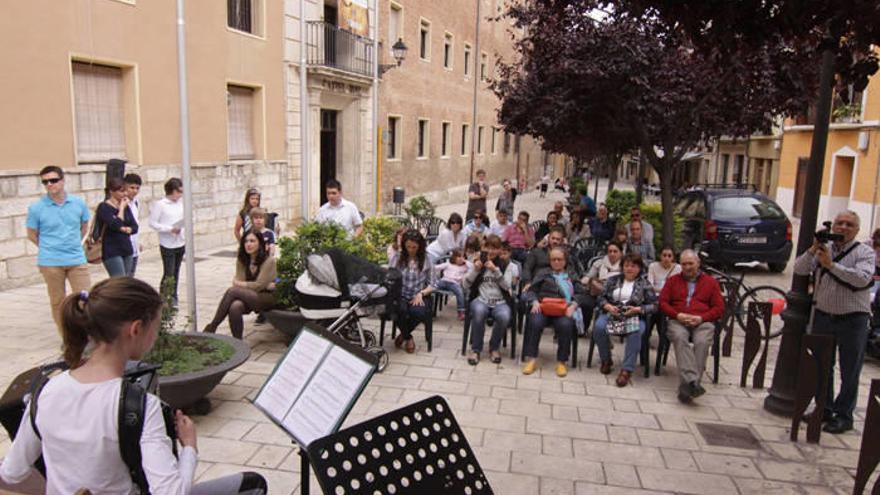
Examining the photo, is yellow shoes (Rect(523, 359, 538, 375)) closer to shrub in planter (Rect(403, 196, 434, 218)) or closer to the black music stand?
the black music stand

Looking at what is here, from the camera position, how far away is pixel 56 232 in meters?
6.02

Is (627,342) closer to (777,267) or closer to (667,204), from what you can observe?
(667,204)

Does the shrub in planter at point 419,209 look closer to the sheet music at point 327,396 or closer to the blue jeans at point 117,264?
the blue jeans at point 117,264

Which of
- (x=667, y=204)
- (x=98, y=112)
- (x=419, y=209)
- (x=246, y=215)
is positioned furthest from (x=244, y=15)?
(x=667, y=204)

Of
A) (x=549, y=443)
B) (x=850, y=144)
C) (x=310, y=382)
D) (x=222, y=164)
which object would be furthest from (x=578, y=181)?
(x=310, y=382)

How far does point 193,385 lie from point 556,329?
350 cm

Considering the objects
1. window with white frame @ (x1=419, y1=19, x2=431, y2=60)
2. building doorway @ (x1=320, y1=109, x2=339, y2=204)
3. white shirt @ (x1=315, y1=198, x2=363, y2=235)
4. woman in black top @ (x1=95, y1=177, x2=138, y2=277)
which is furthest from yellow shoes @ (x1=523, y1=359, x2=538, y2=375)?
window with white frame @ (x1=419, y1=19, x2=431, y2=60)

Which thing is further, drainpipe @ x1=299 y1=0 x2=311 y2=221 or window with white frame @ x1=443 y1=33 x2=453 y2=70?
window with white frame @ x1=443 y1=33 x2=453 y2=70

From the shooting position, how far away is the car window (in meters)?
11.8

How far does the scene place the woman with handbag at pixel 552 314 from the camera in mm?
6305

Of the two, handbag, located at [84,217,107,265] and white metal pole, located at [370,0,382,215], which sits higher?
white metal pole, located at [370,0,382,215]

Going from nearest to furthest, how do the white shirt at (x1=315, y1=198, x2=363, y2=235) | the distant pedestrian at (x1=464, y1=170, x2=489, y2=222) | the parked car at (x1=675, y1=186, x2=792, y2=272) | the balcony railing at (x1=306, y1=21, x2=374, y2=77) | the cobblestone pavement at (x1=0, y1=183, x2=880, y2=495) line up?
1. the cobblestone pavement at (x1=0, y1=183, x2=880, y2=495)
2. the white shirt at (x1=315, y1=198, x2=363, y2=235)
3. the parked car at (x1=675, y1=186, x2=792, y2=272)
4. the distant pedestrian at (x1=464, y1=170, x2=489, y2=222)
5. the balcony railing at (x1=306, y1=21, x2=374, y2=77)

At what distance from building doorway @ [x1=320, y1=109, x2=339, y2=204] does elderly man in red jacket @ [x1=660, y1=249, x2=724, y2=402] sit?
1366cm

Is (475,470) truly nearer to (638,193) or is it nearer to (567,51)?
(567,51)
